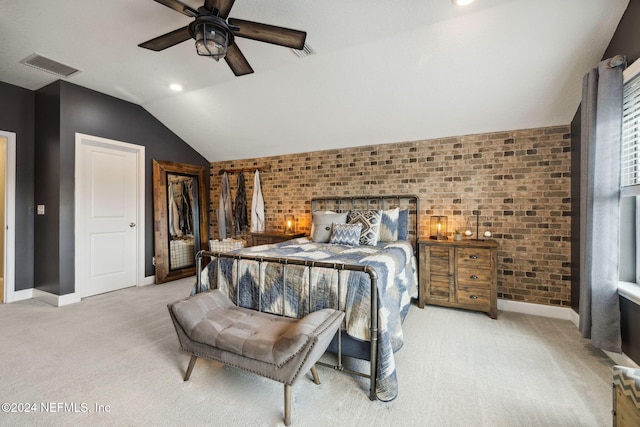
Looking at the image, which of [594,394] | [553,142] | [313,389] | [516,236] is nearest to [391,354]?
[313,389]

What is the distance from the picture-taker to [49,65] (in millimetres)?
3223

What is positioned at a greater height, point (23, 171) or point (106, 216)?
point (23, 171)

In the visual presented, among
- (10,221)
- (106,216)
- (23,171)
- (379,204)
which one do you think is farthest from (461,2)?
(10,221)

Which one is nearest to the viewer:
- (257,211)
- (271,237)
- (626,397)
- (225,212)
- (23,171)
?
(626,397)

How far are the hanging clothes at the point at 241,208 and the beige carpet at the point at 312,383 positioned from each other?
101 inches

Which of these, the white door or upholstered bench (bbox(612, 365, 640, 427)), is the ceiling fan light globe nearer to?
upholstered bench (bbox(612, 365, 640, 427))

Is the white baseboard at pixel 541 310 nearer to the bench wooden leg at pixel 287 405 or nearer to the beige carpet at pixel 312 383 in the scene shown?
the beige carpet at pixel 312 383

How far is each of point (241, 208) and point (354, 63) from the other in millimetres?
3364

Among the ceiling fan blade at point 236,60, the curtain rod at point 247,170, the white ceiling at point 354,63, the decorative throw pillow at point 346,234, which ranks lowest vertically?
the decorative throw pillow at point 346,234

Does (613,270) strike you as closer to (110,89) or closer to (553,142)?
(553,142)

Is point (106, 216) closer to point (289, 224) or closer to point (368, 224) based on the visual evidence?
point (289, 224)

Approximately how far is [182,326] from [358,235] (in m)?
2.12

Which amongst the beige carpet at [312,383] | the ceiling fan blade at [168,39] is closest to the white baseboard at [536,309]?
the beige carpet at [312,383]

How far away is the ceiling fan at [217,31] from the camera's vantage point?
69.7 inches
